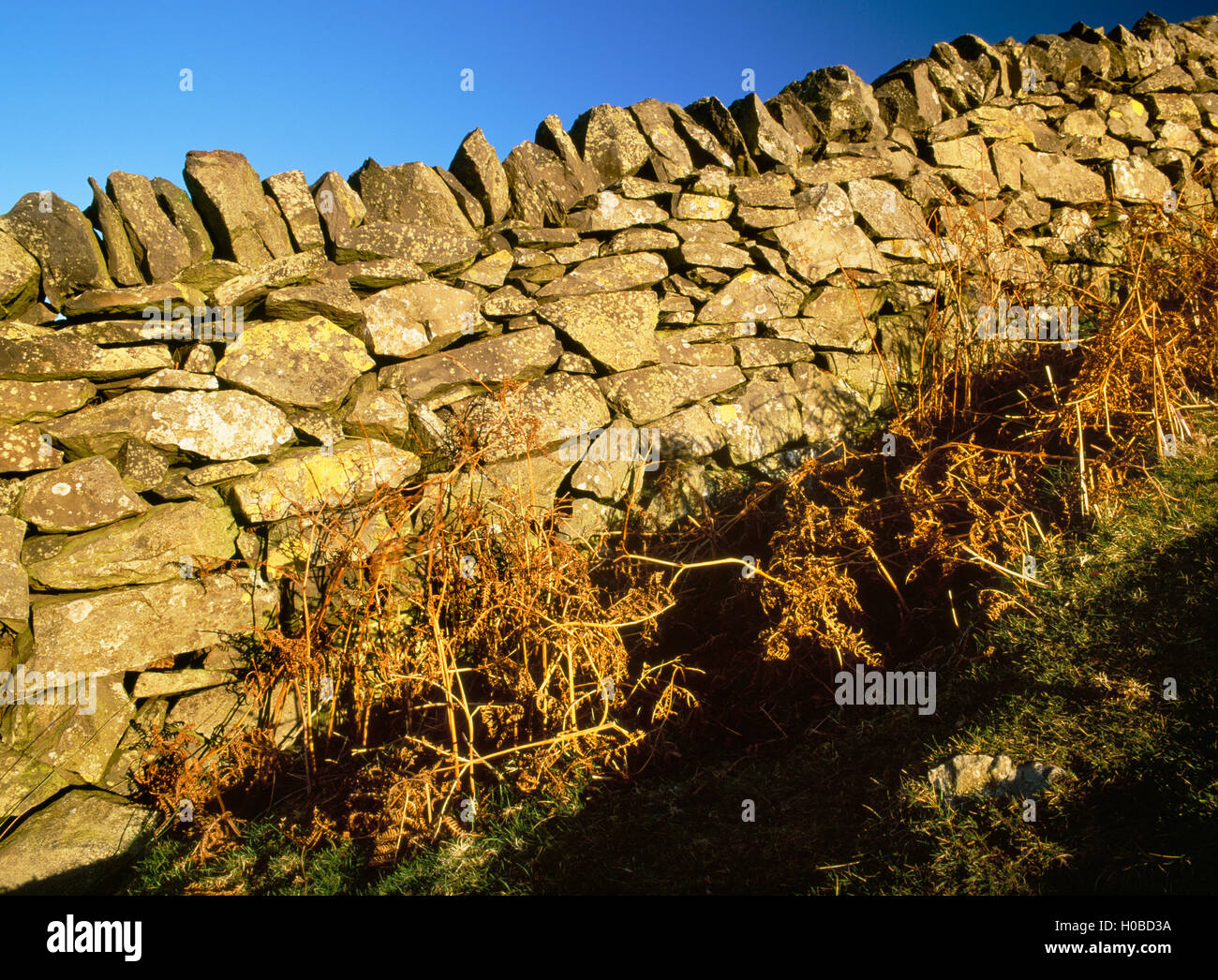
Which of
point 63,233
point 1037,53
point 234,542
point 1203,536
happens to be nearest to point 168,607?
point 234,542

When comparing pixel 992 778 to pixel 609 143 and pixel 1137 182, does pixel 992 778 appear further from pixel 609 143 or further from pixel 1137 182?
pixel 1137 182

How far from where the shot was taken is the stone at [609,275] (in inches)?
Answer: 158

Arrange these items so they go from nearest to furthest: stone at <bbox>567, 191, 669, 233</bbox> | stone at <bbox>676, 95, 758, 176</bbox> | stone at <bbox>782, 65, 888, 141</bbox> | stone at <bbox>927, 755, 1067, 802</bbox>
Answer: stone at <bbox>927, 755, 1067, 802</bbox>
stone at <bbox>567, 191, 669, 233</bbox>
stone at <bbox>676, 95, 758, 176</bbox>
stone at <bbox>782, 65, 888, 141</bbox>

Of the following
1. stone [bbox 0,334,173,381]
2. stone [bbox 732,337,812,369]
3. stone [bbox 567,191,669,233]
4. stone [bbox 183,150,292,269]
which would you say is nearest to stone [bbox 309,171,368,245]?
stone [bbox 183,150,292,269]

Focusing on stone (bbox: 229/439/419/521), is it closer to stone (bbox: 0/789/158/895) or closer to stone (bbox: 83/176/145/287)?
stone (bbox: 83/176/145/287)

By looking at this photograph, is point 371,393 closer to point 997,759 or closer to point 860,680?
point 860,680

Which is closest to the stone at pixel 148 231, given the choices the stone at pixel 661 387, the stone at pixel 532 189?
the stone at pixel 532 189

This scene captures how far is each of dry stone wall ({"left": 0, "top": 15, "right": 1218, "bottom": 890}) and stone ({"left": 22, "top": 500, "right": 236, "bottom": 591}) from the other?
0.04 ft

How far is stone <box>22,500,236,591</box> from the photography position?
3109mm

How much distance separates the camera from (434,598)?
3.34 meters

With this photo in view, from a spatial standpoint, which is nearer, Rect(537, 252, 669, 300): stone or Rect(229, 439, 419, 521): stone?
Rect(229, 439, 419, 521): stone

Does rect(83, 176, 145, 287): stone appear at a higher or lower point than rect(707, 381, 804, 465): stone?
higher

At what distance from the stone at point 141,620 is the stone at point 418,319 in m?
1.31

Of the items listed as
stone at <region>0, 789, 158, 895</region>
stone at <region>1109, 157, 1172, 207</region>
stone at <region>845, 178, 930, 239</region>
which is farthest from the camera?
stone at <region>1109, 157, 1172, 207</region>
